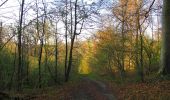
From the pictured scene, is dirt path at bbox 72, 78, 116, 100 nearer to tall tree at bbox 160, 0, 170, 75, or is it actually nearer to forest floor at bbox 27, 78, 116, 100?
forest floor at bbox 27, 78, 116, 100

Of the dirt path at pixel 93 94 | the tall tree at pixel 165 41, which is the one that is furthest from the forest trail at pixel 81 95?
the tall tree at pixel 165 41

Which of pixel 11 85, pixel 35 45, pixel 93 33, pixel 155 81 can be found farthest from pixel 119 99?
pixel 35 45

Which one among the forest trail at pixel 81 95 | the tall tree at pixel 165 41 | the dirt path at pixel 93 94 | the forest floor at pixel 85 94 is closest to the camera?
the dirt path at pixel 93 94

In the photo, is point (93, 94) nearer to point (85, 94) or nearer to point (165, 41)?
point (85, 94)

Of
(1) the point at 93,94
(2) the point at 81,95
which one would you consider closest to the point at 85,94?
(2) the point at 81,95

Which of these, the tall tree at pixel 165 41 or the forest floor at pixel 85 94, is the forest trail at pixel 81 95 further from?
the tall tree at pixel 165 41

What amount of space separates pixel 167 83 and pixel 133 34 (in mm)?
21868

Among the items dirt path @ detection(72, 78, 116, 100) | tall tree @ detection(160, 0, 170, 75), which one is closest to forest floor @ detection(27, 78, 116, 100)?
dirt path @ detection(72, 78, 116, 100)

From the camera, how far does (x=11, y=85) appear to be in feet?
98.8

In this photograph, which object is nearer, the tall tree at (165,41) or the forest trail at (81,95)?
the forest trail at (81,95)

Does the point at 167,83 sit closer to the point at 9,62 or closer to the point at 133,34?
the point at 133,34

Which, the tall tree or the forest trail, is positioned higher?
the tall tree

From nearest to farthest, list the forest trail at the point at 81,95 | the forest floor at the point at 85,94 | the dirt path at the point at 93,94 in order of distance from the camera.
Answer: the dirt path at the point at 93,94
the forest floor at the point at 85,94
the forest trail at the point at 81,95

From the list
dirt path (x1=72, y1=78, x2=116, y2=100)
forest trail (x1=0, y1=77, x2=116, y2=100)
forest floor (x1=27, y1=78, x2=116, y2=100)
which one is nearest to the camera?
dirt path (x1=72, y1=78, x2=116, y2=100)
